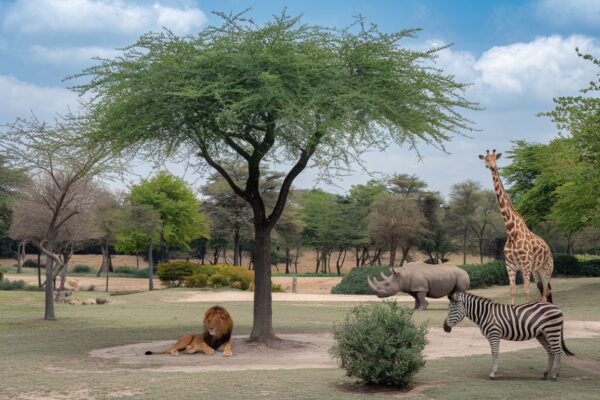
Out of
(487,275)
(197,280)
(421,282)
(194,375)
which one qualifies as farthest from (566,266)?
(194,375)

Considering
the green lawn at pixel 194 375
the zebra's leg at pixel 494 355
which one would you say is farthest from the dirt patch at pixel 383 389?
the zebra's leg at pixel 494 355

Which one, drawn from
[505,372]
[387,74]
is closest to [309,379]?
[505,372]

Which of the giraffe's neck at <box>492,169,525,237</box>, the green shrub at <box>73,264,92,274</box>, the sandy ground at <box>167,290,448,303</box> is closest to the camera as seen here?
the giraffe's neck at <box>492,169,525,237</box>

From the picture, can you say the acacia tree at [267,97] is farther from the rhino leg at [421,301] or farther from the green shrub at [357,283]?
the green shrub at [357,283]

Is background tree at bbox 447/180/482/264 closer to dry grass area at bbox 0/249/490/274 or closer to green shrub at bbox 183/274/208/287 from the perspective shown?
dry grass area at bbox 0/249/490/274

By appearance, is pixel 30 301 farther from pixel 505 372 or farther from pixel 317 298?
pixel 505 372

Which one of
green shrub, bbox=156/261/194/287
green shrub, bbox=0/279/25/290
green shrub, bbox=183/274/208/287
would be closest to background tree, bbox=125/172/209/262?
green shrub, bbox=156/261/194/287

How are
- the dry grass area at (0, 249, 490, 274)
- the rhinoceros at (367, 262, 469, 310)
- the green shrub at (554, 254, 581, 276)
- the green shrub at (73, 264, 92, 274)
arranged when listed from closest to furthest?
the rhinoceros at (367, 262, 469, 310) < the green shrub at (554, 254, 581, 276) < the green shrub at (73, 264, 92, 274) < the dry grass area at (0, 249, 490, 274)

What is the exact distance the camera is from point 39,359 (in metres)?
18.3

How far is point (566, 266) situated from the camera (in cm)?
4956

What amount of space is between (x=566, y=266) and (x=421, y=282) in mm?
21379

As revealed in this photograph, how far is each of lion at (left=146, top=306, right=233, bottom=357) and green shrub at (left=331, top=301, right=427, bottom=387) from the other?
542cm

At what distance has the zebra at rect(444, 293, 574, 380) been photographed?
14422 mm

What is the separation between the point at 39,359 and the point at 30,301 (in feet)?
72.7
